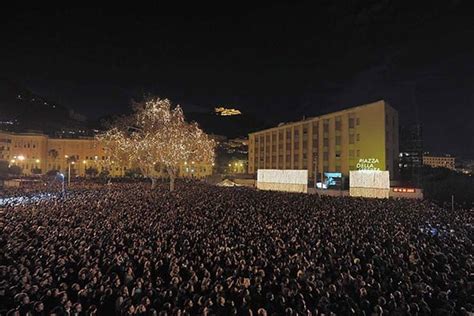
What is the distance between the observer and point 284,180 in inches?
1599

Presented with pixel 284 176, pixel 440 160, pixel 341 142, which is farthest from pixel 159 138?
pixel 440 160

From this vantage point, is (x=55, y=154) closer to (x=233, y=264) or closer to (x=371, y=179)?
(x=371, y=179)

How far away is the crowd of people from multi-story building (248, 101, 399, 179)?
2682 cm

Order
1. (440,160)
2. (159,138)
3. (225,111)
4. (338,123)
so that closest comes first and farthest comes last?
(159,138) < (338,123) < (440,160) < (225,111)

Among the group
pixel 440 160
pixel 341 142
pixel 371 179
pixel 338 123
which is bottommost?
pixel 371 179

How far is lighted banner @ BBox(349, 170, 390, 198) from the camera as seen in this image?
3091 centimetres

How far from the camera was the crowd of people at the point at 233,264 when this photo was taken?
26.6ft

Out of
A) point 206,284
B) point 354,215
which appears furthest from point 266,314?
point 354,215

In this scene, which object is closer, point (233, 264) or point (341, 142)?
point (233, 264)

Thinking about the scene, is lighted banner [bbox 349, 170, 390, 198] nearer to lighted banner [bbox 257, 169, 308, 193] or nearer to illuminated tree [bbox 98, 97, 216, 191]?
lighted banner [bbox 257, 169, 308, 193]

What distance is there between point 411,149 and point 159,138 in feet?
172

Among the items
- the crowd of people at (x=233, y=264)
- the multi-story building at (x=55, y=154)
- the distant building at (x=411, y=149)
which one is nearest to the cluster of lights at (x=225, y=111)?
the multi-story building at (x=55, y=154)

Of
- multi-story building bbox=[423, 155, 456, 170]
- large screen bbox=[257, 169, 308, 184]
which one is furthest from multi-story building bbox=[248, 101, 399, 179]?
multi-story building bbox=[423, 155, 456, 170]

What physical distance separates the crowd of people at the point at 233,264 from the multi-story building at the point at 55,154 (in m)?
77.4
